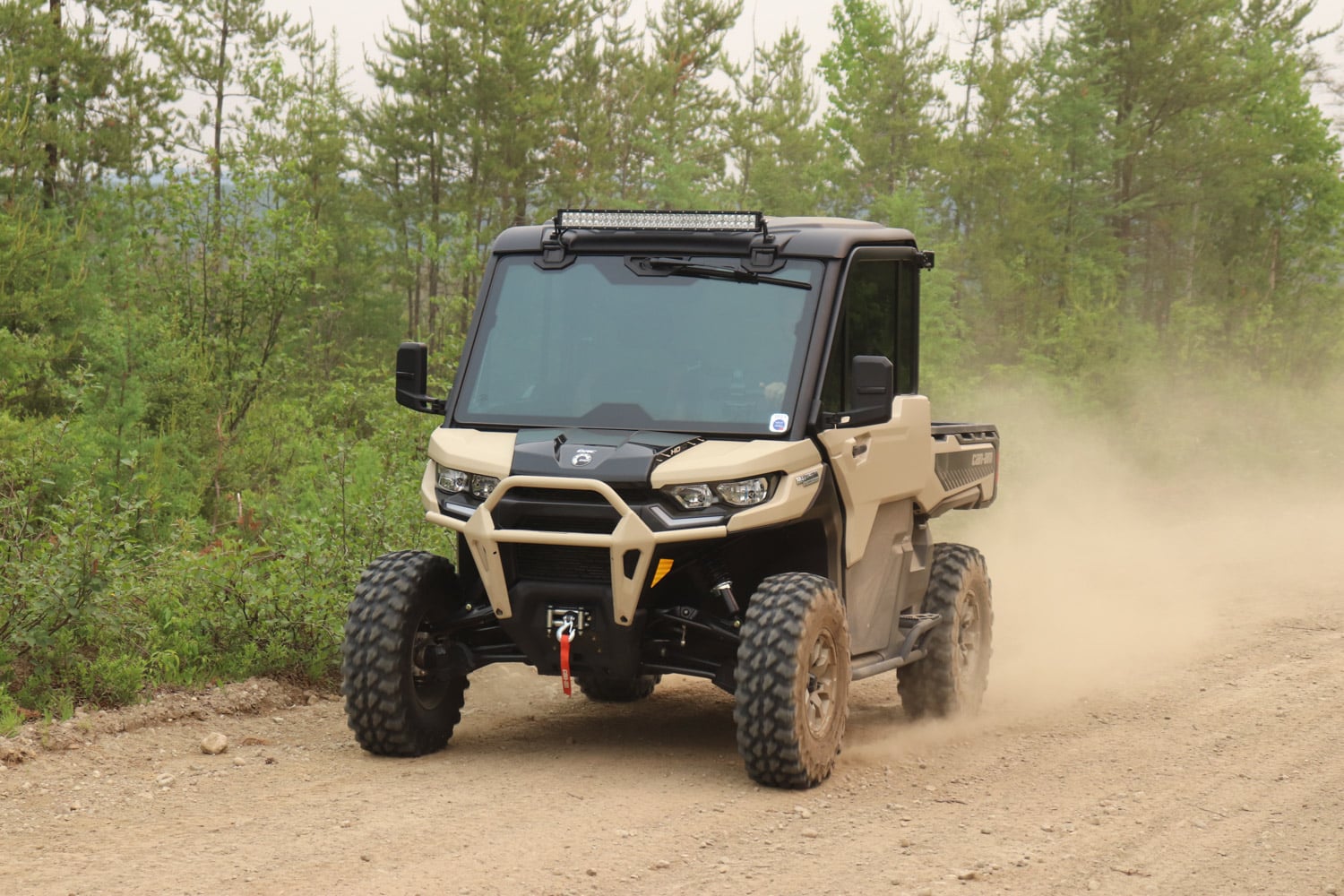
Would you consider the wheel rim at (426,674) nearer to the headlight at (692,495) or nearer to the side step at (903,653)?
the headlight at (692,495)

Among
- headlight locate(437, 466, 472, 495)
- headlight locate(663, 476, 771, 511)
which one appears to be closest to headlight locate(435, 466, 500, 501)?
headlight locate(437, 466, 472, 495)

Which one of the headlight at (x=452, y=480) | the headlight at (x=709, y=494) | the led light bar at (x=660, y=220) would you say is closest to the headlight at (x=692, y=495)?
the headlight at (x=709, y=494)

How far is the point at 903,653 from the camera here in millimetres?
8148

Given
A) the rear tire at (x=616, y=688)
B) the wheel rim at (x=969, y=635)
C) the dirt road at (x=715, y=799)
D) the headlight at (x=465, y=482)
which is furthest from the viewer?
the rear tire at (x=616, y=688)

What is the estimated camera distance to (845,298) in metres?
7.40

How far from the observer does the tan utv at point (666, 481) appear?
264 inches

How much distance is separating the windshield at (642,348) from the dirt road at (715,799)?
1751mm

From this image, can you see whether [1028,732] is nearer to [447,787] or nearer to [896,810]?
[896,810]

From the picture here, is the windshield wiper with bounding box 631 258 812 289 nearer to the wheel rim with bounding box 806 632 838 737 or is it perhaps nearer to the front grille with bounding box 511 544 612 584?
the front grille with bounding box 511 544 612 584

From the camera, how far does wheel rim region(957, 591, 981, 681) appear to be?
8.95m

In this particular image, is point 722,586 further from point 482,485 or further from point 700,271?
point 700,271

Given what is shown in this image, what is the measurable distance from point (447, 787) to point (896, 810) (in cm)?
203

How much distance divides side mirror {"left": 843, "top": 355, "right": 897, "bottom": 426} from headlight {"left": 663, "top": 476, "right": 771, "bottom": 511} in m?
0.68

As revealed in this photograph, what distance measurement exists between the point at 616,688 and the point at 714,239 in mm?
3170
